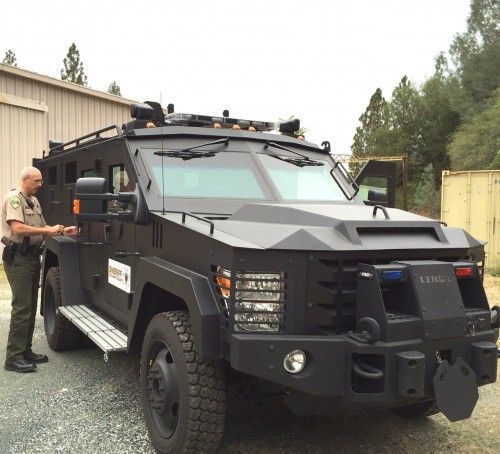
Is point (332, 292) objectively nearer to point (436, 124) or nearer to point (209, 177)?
point (209, 177)

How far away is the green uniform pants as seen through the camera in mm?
5125

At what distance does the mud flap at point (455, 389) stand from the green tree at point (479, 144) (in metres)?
27.0

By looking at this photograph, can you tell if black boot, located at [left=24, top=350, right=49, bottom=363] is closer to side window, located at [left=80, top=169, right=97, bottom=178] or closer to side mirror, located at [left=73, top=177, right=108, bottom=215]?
side window, located at [left=80, top=169, right=97, bottom=178]

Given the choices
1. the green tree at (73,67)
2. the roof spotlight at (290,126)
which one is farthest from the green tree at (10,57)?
the roof spotlight at (290,126)

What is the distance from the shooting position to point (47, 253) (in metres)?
6.25

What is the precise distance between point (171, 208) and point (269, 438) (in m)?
1.64

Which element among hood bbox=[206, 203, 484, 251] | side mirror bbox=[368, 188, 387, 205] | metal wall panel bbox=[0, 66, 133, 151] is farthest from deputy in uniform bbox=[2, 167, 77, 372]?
metal wall panel bbox=[0, 66, 133, 151]

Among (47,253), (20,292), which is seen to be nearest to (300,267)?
(20,292)

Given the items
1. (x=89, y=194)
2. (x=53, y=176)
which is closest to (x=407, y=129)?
(x=53, y=176)

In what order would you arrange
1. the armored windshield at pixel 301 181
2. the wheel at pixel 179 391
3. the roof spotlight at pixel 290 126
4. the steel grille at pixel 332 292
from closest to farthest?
1. the steel grille at pixel 332 292
2. the wheel at pixel 179 391
3. the armored windshield at pixel 301 181
4. the roof spotlight at pixel 290 126

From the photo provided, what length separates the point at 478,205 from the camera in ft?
40.3

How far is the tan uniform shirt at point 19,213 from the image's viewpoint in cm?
498

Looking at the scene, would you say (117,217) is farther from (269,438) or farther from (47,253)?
(47,253)

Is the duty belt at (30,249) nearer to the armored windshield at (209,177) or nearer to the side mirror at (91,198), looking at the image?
the side mirror at (91,198)
